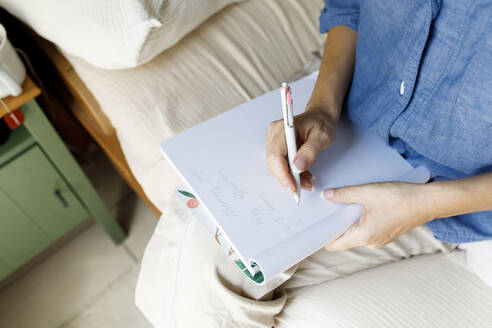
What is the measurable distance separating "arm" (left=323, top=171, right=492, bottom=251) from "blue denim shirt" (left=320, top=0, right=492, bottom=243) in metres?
0.04

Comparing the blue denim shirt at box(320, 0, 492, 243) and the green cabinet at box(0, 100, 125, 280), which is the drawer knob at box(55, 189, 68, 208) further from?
the blue denim shirt at box(320, 0, 492, 243)

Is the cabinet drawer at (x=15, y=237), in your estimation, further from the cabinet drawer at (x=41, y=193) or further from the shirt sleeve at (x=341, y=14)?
the shirt sleeve at (x=341, y=14)

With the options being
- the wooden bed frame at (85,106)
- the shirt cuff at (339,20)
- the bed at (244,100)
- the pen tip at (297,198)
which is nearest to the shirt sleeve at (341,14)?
the shirt cuff at (339,20)

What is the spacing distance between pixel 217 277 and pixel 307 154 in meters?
0.25

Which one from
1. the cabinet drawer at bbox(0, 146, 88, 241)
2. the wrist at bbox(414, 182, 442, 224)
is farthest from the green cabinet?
the wrist at bbox(414, 182, 442, 224)

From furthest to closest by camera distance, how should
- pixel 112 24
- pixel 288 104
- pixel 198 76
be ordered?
1. pixel 198 76
2. pixel 112 24
3. pixel 288 104

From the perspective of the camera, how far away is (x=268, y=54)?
857mm

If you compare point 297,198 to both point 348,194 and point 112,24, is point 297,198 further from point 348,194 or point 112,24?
point 112,24

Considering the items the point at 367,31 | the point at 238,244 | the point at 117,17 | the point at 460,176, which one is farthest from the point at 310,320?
the point at 117,17

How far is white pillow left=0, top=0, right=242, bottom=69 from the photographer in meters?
0.65

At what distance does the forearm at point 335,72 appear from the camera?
64cm

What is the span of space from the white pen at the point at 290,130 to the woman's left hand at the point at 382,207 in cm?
4

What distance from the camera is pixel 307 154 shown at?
1.69ft

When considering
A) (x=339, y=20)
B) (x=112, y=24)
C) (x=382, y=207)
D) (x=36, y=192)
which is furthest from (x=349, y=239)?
(x=36, y=192)
